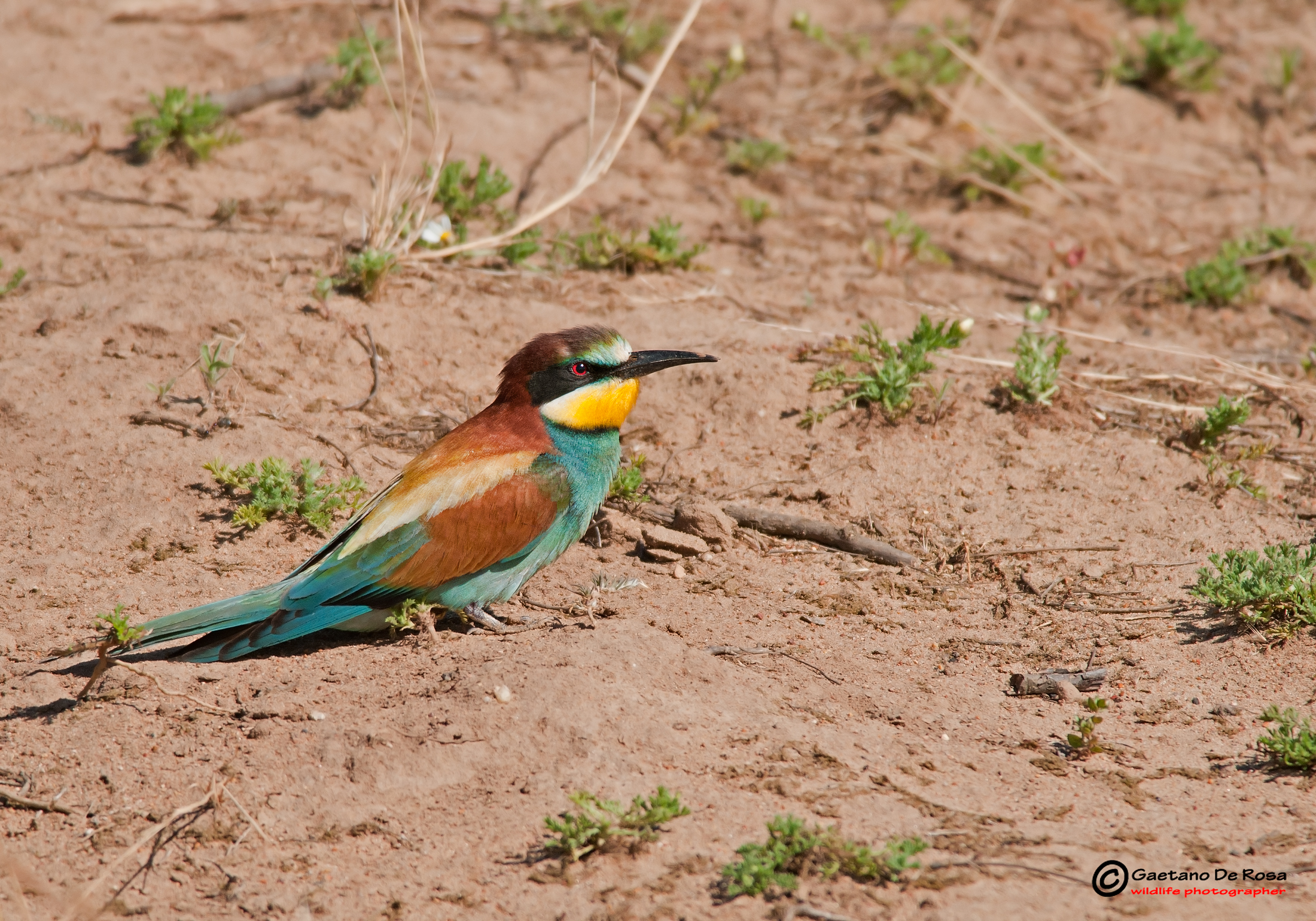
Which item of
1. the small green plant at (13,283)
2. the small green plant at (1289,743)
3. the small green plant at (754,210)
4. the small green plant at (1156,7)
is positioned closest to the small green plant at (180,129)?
the small green plant at (13,283)

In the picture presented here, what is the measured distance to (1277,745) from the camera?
7.84 ft

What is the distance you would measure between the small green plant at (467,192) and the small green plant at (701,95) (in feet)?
3.56

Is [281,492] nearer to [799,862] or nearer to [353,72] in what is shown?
[799,862]

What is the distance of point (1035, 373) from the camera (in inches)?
151

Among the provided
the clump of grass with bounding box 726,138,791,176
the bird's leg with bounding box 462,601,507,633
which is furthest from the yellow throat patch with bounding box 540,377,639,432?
the clump of grass with bounding box 726,138,791,176

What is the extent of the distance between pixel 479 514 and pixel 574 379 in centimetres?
52

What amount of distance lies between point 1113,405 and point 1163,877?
2238mm

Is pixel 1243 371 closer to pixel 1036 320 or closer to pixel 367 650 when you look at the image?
pixel 1036 320

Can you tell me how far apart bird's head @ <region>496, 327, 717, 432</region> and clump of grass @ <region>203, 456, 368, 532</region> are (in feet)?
1.91

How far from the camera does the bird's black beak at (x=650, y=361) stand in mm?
3455

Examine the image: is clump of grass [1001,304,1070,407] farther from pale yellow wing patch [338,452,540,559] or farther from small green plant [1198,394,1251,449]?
pale yellow wing patch [338,452,540,559]

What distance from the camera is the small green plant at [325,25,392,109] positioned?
504cm

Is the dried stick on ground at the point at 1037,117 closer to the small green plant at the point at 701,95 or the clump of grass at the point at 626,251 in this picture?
the small green plant at the point at 701,95

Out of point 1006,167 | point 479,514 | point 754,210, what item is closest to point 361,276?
point 479,514
